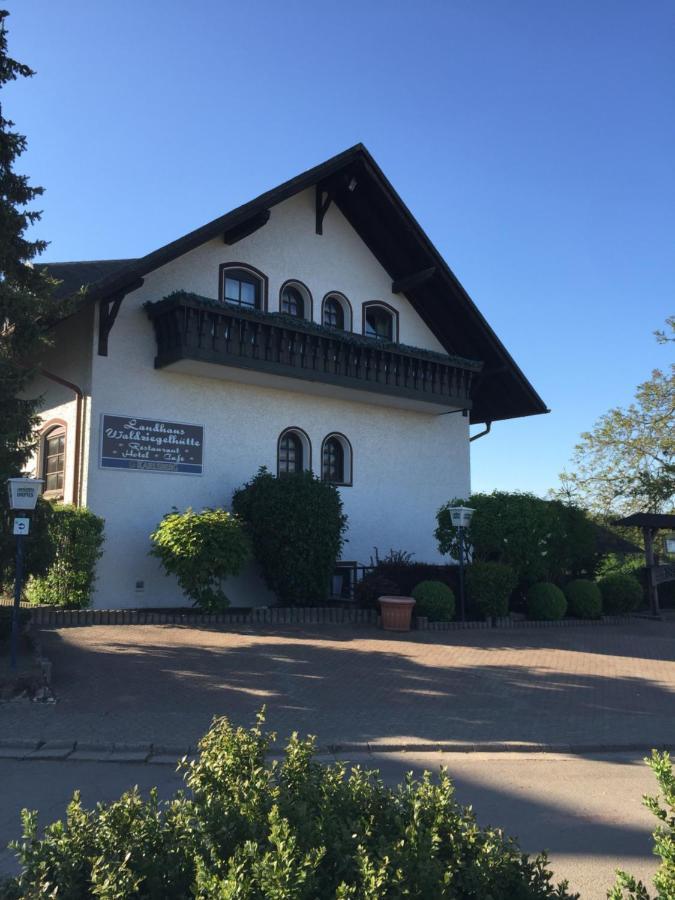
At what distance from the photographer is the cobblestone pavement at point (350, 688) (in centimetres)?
820

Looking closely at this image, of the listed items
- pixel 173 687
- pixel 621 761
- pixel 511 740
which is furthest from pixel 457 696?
pixel 173 687

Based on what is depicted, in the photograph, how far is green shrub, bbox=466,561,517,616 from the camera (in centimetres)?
1758

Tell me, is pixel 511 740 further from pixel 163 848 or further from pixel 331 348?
pixel 331 348

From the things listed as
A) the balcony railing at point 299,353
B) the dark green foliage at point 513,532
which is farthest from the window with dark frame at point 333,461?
the dark green foliage at point 513,532

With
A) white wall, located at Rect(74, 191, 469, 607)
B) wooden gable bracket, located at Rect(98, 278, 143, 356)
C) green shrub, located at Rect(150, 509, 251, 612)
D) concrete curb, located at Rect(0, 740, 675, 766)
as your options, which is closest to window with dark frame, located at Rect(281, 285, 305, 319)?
white wall, located at Rect(74, 191, 469, 607)

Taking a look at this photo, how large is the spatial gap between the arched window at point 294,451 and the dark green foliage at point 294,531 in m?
2.35

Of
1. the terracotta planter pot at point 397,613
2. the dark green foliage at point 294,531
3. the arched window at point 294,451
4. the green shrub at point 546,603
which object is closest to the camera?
the terracotta planter pot at point 397,613

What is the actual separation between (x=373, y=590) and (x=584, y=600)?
598 cm

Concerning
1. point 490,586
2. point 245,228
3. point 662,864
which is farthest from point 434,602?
point 662,864

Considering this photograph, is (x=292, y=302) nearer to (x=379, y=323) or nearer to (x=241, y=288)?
(x=241, y=288)

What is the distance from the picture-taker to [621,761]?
771 centimetres

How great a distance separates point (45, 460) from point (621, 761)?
14.2 m

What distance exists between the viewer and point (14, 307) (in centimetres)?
1130

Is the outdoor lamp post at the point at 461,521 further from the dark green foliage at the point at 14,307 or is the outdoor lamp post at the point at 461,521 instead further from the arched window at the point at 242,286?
the dark green foliage at the point at 14,307
